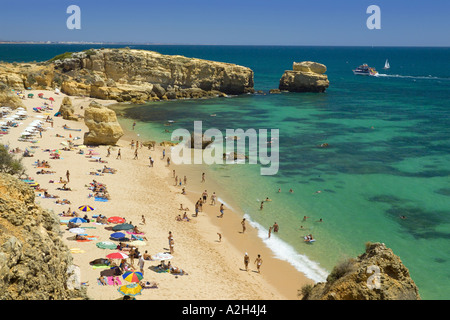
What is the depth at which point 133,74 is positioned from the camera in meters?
69.1

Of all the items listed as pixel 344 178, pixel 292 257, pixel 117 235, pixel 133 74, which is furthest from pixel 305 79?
pixel 117 235

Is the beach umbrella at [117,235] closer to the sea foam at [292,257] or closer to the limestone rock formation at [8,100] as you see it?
the sea foam at [292,257]

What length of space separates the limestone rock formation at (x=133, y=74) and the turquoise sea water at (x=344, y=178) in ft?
18.3

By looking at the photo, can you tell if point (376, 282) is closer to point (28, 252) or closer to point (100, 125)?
point (28, 252)

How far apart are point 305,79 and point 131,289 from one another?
7450cm

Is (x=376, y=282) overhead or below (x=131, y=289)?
overhead

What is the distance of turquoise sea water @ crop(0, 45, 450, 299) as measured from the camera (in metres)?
20.8

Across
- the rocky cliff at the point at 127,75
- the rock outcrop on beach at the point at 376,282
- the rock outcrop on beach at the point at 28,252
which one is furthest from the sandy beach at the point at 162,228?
the rocky cliff at the point at 127,75

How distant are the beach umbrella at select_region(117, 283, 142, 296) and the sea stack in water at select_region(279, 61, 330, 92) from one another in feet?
243

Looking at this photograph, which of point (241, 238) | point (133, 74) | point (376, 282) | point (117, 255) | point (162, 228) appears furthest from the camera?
point (133, 74)

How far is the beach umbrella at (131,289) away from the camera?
14042mm

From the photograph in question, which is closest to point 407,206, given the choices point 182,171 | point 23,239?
point 182,171

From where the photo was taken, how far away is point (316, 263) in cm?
1923

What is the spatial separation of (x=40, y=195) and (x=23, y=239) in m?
16.2
